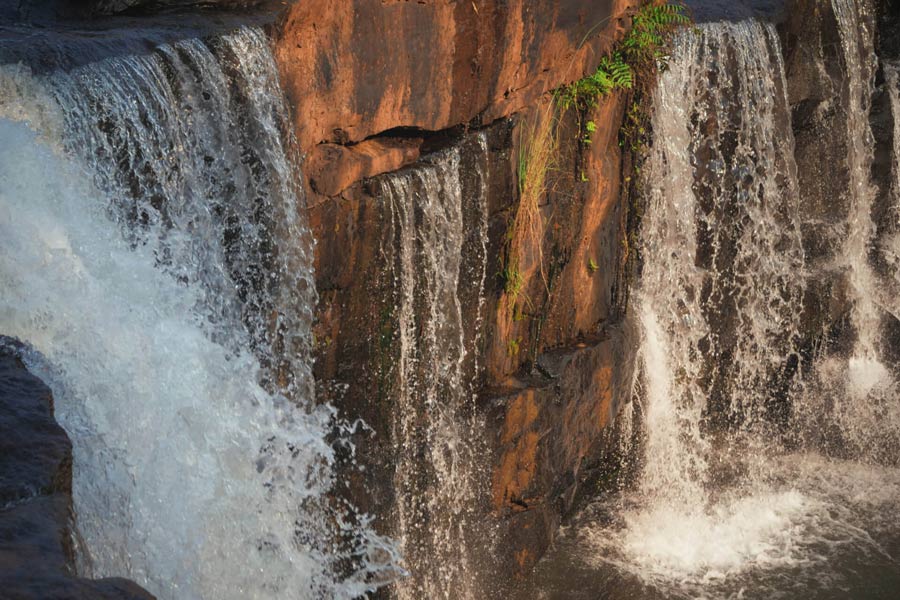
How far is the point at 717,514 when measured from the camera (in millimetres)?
7055

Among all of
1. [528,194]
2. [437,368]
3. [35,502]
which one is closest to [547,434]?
[437,368]

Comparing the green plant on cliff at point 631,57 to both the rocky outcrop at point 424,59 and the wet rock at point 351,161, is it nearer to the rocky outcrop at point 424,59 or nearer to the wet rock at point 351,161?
the rocky outcrop at point 424,59

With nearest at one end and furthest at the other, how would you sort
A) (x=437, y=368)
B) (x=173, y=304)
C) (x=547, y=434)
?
(x=173, y=304) < (x=437, y=368) < (x=547, y=434)

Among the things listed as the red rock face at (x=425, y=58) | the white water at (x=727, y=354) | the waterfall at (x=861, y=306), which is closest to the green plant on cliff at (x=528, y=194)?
the red rock face at (x=425, y=58)

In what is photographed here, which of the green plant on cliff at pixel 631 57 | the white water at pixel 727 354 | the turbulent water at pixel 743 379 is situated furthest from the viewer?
the white water at pixel 727 354

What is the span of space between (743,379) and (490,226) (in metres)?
3.20

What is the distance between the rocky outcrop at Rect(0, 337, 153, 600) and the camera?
2.21 meters

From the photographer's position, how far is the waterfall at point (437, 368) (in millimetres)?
5344

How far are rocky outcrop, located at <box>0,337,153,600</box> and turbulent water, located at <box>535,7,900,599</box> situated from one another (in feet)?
12.8

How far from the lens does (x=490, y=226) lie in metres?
5.81

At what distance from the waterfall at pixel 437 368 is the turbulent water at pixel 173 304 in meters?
0.68

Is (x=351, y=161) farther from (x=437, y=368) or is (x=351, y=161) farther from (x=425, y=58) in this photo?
(x=437, y=368)

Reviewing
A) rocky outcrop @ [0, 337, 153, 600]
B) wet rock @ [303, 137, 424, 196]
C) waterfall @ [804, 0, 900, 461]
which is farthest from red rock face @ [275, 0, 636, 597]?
waterfall @ [804, 0, 900, 461]

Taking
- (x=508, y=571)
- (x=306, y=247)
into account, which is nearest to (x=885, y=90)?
(x=508, y=571)
